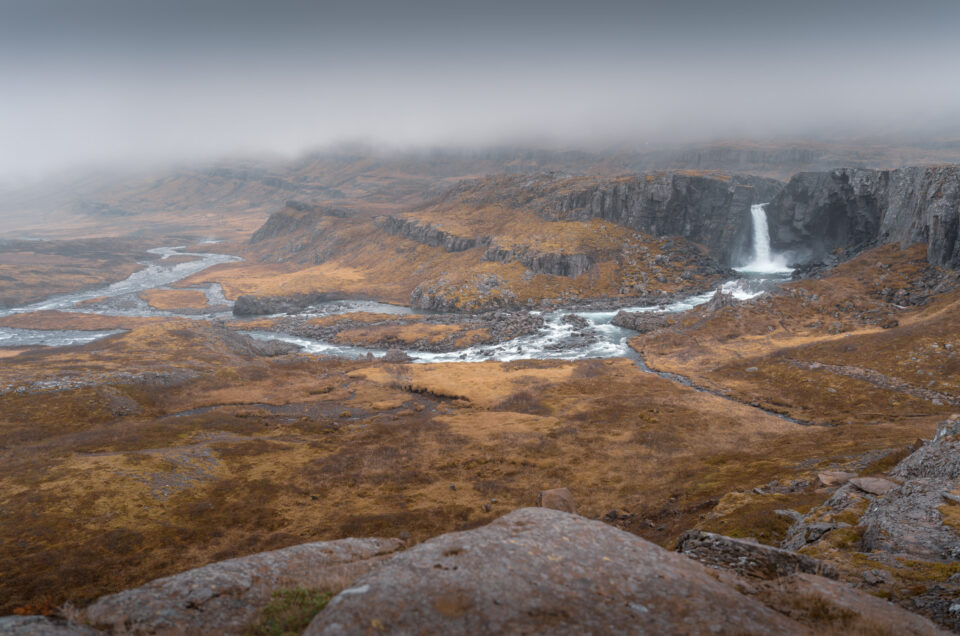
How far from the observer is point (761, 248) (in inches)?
7446

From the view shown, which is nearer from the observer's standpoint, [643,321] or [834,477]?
[834,477]

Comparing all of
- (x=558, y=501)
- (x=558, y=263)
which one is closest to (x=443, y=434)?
(x=558, y=501)

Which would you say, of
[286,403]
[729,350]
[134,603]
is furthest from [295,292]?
[134,603]

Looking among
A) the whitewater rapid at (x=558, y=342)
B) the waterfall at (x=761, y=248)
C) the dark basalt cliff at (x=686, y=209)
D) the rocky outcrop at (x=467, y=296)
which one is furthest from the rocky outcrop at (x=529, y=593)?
the waterfall at (x=761, y=248)

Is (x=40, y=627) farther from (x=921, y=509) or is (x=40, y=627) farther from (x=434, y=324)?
(x=434, y=324)

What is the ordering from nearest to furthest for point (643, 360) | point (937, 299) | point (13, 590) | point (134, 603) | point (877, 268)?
point (134, 603), point (13, 590), point (937, 299), point (643, 360), point (877, 268)

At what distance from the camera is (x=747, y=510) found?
3161cm

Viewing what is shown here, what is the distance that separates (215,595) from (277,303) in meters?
164

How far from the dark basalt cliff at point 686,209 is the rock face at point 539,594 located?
613 feet

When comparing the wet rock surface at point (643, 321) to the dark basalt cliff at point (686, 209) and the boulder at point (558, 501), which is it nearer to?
the dark basalt cliff at point (686, 209)

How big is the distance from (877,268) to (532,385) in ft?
330

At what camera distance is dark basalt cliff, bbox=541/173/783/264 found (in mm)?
186250

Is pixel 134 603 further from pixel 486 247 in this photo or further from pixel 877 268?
pixel 486 247

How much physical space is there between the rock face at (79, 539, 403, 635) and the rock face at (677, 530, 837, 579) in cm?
1345
